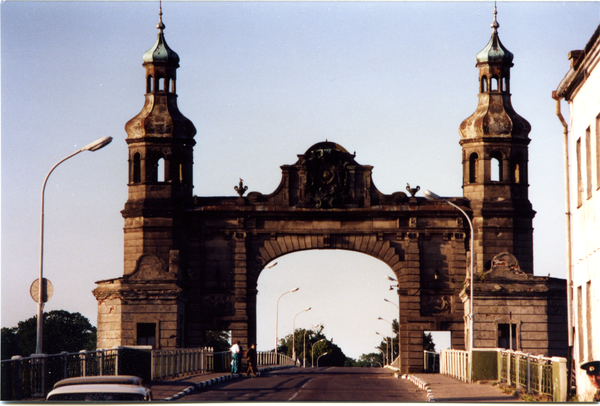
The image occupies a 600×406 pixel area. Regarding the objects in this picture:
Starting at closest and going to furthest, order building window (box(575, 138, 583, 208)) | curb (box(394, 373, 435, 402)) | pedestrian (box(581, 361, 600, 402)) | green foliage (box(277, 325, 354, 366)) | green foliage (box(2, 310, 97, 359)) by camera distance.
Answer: pedestrian (box(581, 361, 600, 402)) < building window (box(575, 138, 583, 208)) < curb (box(394, 373, 435, 402)) < green foliage (box(2, 310, 97, 359)) < green foliage (box(277, 325, 354, 366))

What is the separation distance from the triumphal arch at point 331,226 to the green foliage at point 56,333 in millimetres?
55641

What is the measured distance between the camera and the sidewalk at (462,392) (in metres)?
27.8

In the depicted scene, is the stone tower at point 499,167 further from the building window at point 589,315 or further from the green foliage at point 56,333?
the green foliage at point 56,333

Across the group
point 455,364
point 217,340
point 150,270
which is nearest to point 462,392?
point 455,364

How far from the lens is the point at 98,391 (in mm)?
18344

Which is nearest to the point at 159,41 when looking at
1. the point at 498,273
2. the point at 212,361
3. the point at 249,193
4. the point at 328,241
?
the point at 249,193

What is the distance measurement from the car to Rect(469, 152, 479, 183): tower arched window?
3388 cm

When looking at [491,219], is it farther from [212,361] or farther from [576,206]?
[576,206]

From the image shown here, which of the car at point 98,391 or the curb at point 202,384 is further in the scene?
the curb at point 202,384

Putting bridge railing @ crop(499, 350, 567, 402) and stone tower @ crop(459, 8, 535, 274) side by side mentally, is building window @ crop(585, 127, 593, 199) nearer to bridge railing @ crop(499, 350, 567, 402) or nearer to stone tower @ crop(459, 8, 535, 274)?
bridge railing @ crop(499, 350, 567, 402)

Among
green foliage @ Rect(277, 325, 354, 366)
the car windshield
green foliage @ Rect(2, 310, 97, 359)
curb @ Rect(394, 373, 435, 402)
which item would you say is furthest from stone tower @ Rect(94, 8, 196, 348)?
green foliage @ Rect(277, 325, 354, 366)

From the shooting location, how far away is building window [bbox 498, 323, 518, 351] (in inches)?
1740

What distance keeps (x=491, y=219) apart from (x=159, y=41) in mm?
18426

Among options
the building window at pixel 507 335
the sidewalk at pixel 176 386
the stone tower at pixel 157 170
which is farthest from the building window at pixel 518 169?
the sidewalk at pixel 176 386
